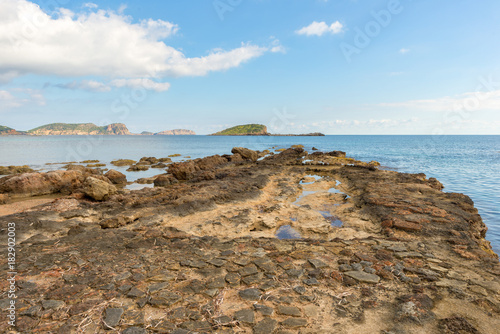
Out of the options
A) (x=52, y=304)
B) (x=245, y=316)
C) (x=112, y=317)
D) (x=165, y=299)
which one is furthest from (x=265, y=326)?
(x=52, y=304)

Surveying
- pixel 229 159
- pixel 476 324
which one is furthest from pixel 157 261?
pixel 229 159

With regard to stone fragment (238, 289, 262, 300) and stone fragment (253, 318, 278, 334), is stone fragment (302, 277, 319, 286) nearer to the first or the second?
stone fragment (238, 289, 262, 300)

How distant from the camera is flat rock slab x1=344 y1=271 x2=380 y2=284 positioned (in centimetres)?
577

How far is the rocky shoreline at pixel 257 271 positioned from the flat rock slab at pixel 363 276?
0.02 m

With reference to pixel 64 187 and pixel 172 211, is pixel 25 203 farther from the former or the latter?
pixel 172 211

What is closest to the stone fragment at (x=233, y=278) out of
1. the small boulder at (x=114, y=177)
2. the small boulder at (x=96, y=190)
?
the small boulder at (x=96, y=190)

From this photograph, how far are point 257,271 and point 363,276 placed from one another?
8.49 ft

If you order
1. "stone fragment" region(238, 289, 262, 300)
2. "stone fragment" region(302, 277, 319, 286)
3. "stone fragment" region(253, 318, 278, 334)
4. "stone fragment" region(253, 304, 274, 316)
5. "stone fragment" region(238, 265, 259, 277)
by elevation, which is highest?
"stone fragment" region(253, 304, 274, 316)

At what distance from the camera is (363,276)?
597cm

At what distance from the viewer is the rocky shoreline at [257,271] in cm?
448

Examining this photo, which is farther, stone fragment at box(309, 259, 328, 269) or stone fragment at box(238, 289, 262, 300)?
stone fragment at box(309, 259, 328, 269)

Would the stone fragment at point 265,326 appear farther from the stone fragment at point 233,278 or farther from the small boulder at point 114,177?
the small boulder at point 114,177

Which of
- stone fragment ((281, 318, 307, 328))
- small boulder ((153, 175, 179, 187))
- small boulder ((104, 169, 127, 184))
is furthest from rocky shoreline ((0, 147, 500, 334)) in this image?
small boulder ((104, 169, 127, 184))

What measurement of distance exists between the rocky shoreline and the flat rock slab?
2cm
